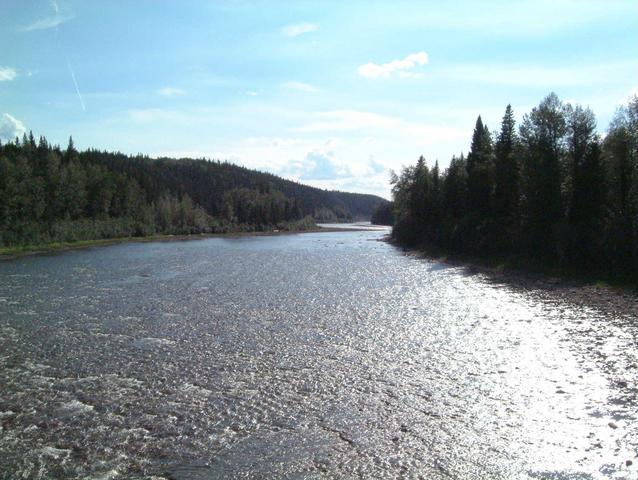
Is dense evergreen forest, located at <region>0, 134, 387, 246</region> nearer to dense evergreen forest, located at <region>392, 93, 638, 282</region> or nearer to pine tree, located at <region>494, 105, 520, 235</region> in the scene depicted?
dense evergreen forest, located at <region>392, 93, 638, 282</region>

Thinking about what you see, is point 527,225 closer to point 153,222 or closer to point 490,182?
point 490,182

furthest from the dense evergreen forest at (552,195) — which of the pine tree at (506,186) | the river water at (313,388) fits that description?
the river water at (313,388)

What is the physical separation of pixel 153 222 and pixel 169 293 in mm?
96298

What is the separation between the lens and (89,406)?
47.5ft

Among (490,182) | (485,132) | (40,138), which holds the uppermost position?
(40,138)

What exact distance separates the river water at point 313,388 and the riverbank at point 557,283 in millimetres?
2984

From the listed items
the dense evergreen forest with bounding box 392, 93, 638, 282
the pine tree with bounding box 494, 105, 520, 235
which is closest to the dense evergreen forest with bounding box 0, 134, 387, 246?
the dense evergreen forest with bounding box 392, 93, 638, 282

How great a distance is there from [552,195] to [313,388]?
44598 mm

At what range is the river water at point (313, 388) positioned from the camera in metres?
11.6

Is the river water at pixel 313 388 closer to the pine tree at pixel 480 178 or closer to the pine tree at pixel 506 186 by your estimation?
the pine tree at pixel 506 186

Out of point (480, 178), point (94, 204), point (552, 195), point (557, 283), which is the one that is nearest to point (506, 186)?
point (480, 178)

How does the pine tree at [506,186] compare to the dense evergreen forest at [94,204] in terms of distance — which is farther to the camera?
the dense evergreen forest at [94,204]

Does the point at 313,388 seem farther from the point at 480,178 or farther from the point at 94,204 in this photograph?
the point at 94,204

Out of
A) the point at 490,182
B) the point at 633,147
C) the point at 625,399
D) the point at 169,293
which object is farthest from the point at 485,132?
the point at 625,399
